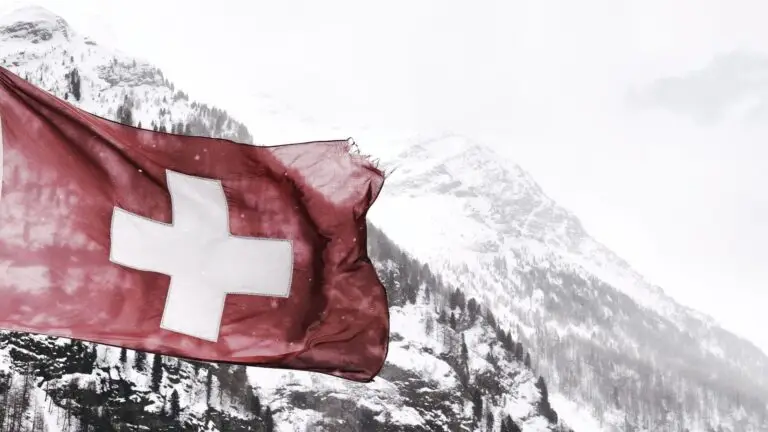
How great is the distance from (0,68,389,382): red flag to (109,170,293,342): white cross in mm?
13

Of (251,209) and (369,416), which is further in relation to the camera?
(369,416)

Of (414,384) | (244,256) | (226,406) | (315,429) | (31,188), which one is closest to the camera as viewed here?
(31,188)

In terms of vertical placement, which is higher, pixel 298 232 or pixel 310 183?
pixel 310 183

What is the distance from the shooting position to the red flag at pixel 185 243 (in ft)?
27.0

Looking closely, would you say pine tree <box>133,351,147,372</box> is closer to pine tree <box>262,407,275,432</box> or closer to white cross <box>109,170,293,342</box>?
pine tree <box>262,407,275,432</box>

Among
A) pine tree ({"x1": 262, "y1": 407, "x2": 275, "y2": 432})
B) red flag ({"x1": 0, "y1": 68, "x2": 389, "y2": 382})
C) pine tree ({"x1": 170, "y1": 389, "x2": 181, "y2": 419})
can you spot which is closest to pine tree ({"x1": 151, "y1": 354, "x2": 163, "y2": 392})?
pine tree ({"x1": 170, "y1": 389, "x2": 181, "y2": 419})

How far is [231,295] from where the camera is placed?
8.78 meters

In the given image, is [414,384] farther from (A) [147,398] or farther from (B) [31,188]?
(B) [31,188]

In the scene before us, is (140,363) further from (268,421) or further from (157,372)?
(268,421)

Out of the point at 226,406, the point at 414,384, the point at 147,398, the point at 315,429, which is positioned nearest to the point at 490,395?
the point at 414,384

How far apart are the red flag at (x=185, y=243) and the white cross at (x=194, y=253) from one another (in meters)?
0.01

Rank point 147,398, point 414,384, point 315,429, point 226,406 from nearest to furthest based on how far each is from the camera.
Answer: point 147,398 → point 226,406 → point 315,429 → point 414,384

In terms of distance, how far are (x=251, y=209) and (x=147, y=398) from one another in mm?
127640

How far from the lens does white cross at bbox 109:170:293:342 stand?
8.45 meters
